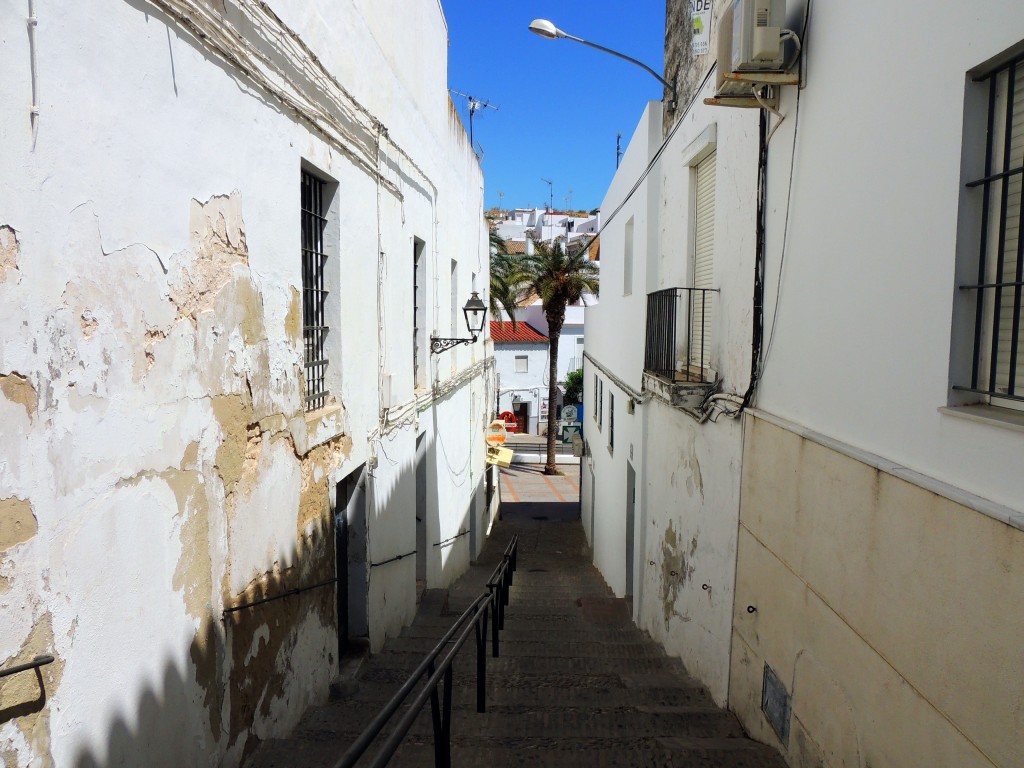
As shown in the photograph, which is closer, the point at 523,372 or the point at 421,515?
the point at 421,515

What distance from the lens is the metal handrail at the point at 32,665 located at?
232cm

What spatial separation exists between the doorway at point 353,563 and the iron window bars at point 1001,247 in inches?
198

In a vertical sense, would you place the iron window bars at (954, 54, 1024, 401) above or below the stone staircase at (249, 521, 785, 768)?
above

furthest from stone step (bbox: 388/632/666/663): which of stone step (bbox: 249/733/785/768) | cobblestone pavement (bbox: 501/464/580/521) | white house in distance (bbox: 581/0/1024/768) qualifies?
cobblestone pavement (bbox: 501/464/580/521)

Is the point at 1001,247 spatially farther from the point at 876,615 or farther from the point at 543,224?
the point at 543,224

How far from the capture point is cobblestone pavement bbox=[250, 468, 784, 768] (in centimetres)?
443

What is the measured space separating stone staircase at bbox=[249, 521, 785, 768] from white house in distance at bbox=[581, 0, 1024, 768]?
403mm

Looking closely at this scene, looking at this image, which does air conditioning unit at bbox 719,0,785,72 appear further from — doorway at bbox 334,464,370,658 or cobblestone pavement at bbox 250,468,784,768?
doorway at bbox 334,464,370,658

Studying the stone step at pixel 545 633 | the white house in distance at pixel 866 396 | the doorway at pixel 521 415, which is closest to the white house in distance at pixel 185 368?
the stone step at pixel 545 633

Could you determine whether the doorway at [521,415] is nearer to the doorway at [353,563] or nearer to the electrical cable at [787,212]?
the doorway at [353,563]

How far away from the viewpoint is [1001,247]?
2844mm

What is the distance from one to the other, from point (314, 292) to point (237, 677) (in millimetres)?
2838

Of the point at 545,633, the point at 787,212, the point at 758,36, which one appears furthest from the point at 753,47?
the point at 545,633

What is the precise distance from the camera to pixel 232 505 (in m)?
4.00
